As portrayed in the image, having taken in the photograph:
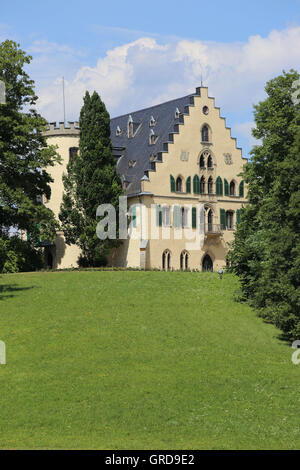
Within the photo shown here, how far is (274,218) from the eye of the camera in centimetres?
3534

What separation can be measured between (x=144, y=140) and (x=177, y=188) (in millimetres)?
7846

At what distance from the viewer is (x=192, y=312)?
36594mm

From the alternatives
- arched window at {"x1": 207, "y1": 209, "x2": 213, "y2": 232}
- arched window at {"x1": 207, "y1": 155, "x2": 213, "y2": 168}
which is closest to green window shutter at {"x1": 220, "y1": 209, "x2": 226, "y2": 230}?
arched window at {"x1": 207, "y1": 209, "x2": 213, "y2": 232}

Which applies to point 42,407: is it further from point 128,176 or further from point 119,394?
point 128,176

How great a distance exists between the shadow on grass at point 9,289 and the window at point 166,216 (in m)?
20.8

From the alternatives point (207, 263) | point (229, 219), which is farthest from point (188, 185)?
point (207, 263)

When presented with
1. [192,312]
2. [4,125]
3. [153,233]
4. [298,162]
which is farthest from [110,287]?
[153,233]

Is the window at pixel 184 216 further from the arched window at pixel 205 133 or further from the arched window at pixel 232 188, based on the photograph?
the arched window at pixel 205 133

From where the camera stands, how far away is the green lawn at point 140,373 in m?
19.0

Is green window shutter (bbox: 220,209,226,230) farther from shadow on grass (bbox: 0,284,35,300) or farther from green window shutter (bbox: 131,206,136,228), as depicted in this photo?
shadow on grass (bbox: 0,284,35,300)

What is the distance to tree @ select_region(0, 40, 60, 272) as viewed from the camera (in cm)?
3991

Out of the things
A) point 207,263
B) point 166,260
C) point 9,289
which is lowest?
point 9,289

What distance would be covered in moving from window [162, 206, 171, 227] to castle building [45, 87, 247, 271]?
9 centimetres

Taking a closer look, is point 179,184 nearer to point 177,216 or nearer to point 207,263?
point 177,216
